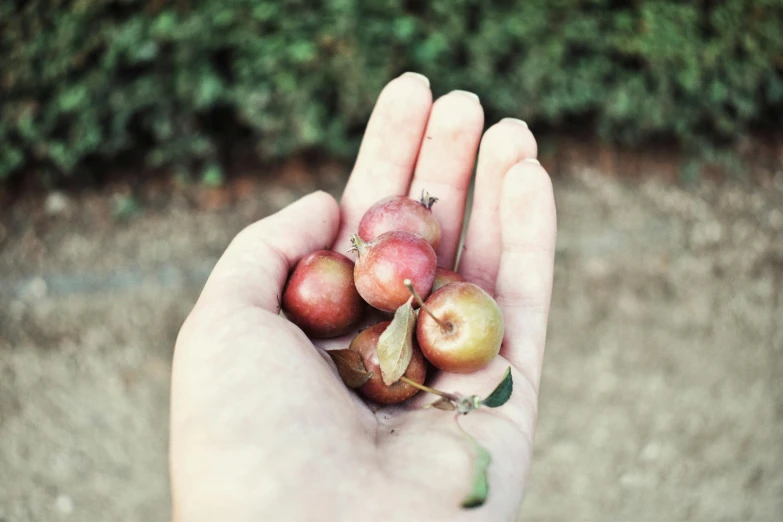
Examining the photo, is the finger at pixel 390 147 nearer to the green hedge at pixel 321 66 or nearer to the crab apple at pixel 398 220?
the crab apple at pixel 398 220

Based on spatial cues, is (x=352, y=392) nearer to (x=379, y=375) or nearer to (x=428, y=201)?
(x=379, y=375)

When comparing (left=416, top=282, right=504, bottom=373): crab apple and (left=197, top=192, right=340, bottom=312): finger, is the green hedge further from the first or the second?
(left=416, top=282, right=504, bottom=373): crab apple

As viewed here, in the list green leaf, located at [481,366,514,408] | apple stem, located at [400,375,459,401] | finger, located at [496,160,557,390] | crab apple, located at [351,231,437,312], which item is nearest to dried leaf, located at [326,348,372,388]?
apple stem, located at [400,375,459,401]

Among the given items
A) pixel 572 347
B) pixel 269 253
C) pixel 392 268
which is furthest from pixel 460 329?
pixel 572 347

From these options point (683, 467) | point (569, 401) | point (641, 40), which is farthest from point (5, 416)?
point (641, 40)

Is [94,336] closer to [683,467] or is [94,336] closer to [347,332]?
[347,332]
